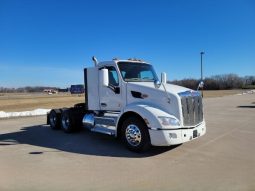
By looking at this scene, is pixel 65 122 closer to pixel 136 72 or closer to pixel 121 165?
pixel 136 72

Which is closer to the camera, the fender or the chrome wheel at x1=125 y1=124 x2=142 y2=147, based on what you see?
the fender

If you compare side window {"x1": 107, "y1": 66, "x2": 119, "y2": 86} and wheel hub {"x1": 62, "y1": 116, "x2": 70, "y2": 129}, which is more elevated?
→ side window {"x1": 107, "y1": 66, "x2": 119, "y2": 86}

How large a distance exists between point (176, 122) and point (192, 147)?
1489 millimetres

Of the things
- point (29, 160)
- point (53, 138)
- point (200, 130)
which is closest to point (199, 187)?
point (200, 130)

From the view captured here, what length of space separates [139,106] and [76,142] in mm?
2922

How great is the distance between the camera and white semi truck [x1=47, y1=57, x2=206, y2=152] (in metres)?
7.65

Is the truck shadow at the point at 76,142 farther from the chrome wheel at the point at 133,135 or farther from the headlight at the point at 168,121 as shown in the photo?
the headlight at the point at 168,121

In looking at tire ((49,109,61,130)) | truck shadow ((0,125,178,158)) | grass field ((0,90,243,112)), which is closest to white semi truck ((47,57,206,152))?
truck shadow ((0,125,178,158))

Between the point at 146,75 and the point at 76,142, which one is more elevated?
the point at 146,75

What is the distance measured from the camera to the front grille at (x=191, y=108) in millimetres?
7867

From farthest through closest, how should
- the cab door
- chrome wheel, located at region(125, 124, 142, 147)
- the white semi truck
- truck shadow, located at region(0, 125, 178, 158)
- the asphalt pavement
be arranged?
the cab door < truck shadow, located at region(0, 125, 178, 158) < chrome wheel, located at region(125, 124, 142, 147) < the white semi truck < the asphalt pavement

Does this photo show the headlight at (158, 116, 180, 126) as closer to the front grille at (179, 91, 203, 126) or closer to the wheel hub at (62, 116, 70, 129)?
the front grille at (179, 91, 203, 126)

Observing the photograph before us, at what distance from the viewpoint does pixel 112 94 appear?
9406mm

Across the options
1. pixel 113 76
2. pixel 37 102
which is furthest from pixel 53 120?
pixel 37 102
